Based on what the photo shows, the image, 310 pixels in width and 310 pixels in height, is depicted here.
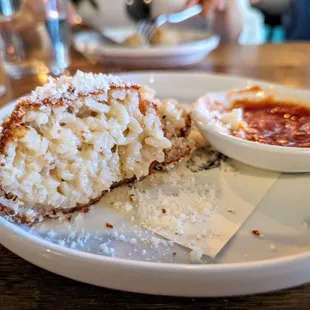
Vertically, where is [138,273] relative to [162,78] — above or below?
above

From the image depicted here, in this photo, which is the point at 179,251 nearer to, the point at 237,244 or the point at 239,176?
the point at 237,244

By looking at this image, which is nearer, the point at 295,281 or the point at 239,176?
the point at 295,281

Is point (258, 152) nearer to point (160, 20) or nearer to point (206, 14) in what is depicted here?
point (160, 20)

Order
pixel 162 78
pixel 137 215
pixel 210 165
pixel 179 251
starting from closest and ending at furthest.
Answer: pixel 179 251 → pixel 137 215 → pixel 210 165 → pixel 162 78

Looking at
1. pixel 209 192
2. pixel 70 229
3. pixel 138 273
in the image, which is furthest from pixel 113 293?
pixel 209 192

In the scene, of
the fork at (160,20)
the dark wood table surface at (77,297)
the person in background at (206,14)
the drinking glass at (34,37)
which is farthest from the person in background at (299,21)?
the dark wood table surface at (77,297)

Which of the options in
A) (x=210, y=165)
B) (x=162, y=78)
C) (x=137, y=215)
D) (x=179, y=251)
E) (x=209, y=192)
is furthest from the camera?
(x=162, y=78)

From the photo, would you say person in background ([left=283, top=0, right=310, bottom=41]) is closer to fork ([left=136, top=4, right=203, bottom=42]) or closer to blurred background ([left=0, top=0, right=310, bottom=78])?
blurred background ([left=0, top=0, right=310, bottom=78])

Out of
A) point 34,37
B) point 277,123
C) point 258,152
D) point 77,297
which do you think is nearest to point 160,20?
point 34,37
